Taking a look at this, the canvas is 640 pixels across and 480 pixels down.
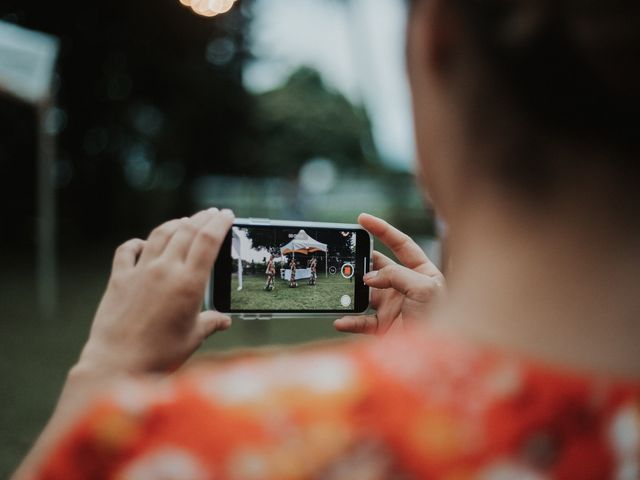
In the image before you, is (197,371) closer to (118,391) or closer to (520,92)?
(118,391)

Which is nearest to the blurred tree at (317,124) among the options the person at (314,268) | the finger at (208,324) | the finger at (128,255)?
the person at (314,268)

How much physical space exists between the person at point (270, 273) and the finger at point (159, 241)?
68cm

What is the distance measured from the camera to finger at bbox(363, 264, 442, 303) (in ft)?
4.22

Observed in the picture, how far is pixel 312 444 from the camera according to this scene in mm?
528

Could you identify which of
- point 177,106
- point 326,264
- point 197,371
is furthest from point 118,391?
point 177,106

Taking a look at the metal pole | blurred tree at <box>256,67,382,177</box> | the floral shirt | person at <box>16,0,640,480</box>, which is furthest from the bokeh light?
blurred tree at <box>256,67,382,177</box>

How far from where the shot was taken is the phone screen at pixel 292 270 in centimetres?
150

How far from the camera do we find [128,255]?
2.93ft

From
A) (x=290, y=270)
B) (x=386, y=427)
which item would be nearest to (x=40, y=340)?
(x=290, y=270)

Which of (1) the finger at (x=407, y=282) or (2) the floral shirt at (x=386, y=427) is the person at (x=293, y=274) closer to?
(1) the finger at (x=407, y=282)

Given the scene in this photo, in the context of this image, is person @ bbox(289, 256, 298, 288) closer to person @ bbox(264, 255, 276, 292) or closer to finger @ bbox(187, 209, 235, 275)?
person @ bbox(264, 255, 276, 292)

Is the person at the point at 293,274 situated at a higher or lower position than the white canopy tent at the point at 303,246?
lower

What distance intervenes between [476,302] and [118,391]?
301 millimetres

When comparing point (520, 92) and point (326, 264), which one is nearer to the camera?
point (520, 92)
